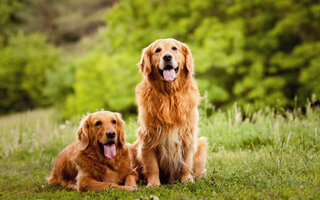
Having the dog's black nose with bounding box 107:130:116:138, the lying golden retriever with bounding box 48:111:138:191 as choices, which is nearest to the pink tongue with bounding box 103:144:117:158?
the lying golden retriever with bounding box 48:111:138:191

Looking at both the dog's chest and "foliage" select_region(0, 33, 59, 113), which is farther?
"foliage" select_region(0, 33, 59, 113)

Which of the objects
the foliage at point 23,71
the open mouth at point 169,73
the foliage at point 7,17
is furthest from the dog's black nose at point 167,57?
the foliage at point 7,17

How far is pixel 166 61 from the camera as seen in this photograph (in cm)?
418

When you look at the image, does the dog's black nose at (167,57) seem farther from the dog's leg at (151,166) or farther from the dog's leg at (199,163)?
the dog's leg at (199,163)

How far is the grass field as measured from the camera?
352cm

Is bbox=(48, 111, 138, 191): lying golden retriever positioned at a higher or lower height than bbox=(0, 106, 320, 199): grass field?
higher

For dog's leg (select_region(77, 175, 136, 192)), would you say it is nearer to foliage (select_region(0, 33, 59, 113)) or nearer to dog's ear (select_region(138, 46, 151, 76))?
dog's ear (select_region(138, 46, 151, 76))

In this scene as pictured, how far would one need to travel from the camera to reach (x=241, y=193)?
131 inches

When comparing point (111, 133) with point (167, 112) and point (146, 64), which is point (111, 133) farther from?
point (146, 64)

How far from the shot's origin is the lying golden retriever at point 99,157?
432cm

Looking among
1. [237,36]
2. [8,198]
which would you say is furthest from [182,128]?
[237,36]

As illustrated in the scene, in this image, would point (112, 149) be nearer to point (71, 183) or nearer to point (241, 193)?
point (71, 183)

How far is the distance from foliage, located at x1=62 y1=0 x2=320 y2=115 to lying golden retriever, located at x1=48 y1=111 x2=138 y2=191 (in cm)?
860

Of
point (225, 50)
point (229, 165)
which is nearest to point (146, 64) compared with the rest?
point (229, 165)
